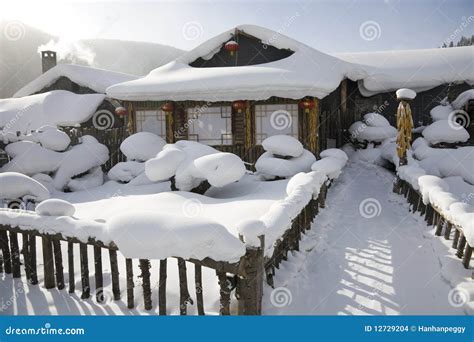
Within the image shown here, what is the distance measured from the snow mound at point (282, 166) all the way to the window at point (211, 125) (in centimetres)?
370

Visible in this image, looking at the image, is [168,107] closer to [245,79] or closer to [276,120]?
[245,79]

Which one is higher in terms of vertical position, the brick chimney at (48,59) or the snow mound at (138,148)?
the brick chimney at (48,59)

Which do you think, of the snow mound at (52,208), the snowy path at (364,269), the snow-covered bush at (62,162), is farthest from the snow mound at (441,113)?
the snow mound at (52,208)

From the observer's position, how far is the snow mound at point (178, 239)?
150 inches

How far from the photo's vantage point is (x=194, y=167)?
30.8ft

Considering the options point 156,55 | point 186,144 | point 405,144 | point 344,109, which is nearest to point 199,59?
point 186,144

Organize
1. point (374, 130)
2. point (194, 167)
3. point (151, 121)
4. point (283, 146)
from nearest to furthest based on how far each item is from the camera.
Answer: point (194, 167), point (283, 146), point (151, 121), point (374, 130)

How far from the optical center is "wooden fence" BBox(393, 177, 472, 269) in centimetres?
547

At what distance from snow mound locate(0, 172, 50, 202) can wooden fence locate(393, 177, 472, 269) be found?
781 centimetres

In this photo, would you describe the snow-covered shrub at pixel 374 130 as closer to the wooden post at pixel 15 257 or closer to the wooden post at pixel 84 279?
the wooden post at pixel 84 279

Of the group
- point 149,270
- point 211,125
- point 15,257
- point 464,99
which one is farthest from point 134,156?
point 464,99

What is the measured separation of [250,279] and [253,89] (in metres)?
9.07

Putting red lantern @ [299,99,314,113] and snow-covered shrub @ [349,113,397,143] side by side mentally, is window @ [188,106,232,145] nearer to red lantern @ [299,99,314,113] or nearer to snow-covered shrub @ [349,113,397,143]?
red lantern @ [299,99,314,113]

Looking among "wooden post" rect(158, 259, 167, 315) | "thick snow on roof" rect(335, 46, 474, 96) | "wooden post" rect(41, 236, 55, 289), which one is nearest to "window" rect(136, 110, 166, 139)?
"thick snow on roof" rect(335, 46, 474, 96)
